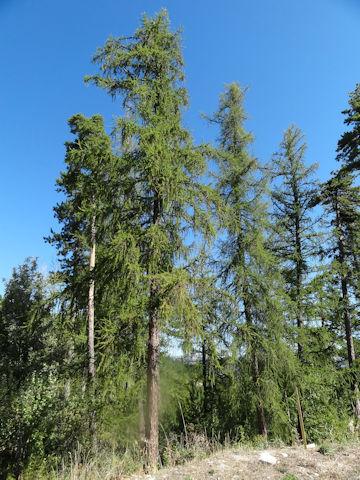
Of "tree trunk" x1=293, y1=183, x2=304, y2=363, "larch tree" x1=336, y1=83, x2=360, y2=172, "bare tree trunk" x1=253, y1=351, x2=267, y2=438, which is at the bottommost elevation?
"bare tree trunk" x1=253, y1=351, x2=267, y2=438

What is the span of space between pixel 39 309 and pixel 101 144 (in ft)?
14.5

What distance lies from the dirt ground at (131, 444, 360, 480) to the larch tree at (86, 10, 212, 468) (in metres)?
1.09

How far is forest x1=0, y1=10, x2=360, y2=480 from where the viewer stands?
612cm

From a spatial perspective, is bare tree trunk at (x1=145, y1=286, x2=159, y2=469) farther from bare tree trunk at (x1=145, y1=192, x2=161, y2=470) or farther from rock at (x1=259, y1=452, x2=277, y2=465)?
rock at (x1=259, y1=452, x2=277, y2=465)

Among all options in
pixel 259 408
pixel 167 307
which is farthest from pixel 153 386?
pixel 259 408

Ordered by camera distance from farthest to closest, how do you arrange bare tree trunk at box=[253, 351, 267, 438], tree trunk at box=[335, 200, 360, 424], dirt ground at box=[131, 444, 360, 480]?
tree trunk at box=[335, 200, 360, 424], bare tree trunk at box=[253, 351, 267, 438], dirt ground at box=[131, 444, 360, 480]

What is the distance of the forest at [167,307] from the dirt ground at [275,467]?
76 cm

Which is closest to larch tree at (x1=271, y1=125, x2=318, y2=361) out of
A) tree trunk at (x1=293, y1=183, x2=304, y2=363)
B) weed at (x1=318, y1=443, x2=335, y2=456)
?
tree trunk at (x1=293, y1=183, x2=304, y2=363)

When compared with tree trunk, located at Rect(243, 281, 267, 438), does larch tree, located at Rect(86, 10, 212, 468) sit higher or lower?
higher

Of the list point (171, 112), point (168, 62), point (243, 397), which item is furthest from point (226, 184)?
point (243, 397)

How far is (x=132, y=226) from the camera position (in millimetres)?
6949

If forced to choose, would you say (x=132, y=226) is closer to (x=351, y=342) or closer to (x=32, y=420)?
(x=32, y=420)

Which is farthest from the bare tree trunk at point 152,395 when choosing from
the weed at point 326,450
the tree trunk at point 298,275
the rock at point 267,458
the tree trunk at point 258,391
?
the tree trunk at point 298,275

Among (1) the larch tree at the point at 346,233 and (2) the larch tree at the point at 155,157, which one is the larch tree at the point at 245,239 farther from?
(1) the larch tree at the point at 346,233
